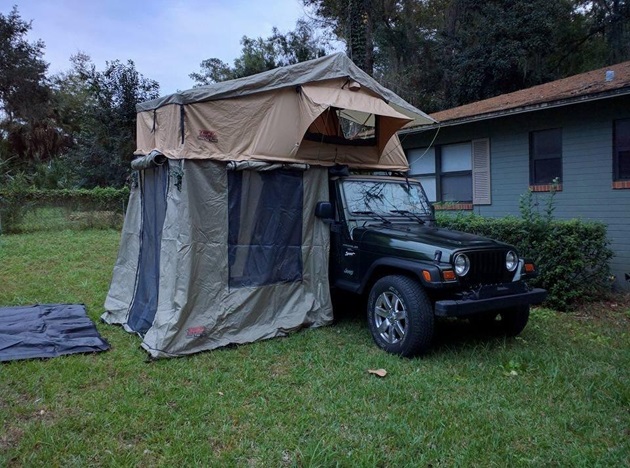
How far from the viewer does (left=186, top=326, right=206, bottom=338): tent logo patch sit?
4699 mm

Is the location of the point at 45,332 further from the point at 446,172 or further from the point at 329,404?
the point at 446,172

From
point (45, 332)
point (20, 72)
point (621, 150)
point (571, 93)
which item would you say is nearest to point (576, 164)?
point (621, 150)

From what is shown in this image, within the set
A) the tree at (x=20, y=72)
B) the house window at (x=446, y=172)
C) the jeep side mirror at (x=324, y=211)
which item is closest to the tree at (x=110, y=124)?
the tree at (x=20, y=72)

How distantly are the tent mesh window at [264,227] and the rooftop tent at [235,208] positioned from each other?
0.04 feet

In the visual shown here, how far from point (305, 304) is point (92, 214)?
11.7 m

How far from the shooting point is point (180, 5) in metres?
13.6

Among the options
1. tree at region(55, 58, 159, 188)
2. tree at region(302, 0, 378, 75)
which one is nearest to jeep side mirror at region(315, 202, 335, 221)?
tree at region(302, 0, 378, 75)

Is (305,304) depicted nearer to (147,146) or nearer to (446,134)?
(147,146)

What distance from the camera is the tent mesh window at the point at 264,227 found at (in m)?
5.14

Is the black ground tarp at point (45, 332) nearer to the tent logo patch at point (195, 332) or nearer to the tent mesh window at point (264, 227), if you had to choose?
the tent logo patch at point (195, 332)

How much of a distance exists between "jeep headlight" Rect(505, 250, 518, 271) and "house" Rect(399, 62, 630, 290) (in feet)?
13.2

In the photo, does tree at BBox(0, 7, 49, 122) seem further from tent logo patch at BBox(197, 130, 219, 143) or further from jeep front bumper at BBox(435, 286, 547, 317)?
jeep front bumper at BBox(435, 286, 547, 317)

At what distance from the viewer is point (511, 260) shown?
4703 mm

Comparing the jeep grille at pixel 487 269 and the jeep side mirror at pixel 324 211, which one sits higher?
the jeep side mirror at pixel 324 211
